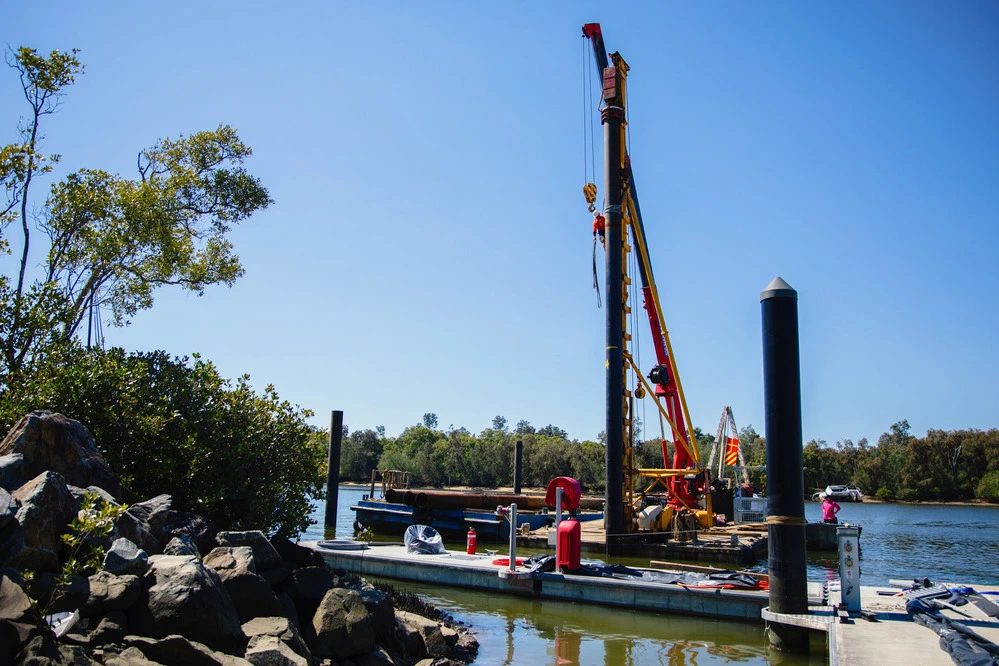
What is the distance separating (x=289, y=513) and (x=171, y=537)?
2818mm

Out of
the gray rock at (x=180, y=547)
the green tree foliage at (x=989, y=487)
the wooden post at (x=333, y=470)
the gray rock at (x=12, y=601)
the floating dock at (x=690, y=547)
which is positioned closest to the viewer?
the gray rock at (x=12, y=601)

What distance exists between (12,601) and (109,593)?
99cm

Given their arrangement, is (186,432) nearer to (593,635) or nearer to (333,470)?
(593,635)

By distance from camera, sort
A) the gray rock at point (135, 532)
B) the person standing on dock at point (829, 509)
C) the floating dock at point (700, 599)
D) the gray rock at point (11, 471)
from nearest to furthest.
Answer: the gray rock at point (11, 471), the gray rock at point (135, 532), the floating dock at point (700, 599), the person standing on dock at point (829, 509)

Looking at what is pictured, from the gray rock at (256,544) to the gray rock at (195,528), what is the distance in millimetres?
128

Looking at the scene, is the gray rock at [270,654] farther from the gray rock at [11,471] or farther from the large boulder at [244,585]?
the gray rock at [11,471]

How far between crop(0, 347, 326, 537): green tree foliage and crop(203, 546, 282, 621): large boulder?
1.99m

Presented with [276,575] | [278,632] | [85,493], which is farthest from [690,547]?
[85,493]

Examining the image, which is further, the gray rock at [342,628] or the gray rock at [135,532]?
the gray rock at [342,628]

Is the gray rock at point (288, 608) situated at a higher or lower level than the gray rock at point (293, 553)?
lower

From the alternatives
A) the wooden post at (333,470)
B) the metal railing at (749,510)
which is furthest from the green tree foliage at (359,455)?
the metal railing at (749,510)

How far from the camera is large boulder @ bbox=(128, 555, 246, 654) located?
6.86m

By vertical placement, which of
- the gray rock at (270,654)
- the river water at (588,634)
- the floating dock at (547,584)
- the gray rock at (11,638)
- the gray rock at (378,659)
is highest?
the gray rock at (11,638)

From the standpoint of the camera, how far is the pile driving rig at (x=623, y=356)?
70.4 ft
